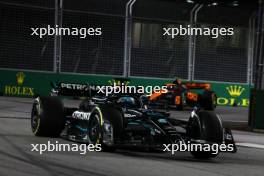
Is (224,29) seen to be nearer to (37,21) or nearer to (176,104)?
(176,104)

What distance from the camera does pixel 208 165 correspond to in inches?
341

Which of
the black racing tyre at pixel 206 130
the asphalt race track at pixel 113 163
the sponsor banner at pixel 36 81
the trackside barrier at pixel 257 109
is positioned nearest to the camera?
the asphalt race track at pixel 113 163

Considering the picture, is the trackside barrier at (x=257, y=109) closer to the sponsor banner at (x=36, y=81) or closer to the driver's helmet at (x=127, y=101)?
the driver's helmet at (x=127, y=101)

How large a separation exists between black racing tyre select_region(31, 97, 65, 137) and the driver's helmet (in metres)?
1.12

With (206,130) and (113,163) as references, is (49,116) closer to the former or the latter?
(113,163)

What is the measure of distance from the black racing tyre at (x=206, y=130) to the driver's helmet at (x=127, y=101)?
1191 mm

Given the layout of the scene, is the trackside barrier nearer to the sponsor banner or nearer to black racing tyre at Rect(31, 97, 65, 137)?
black racing tyre at Rect(31, 97, 65, 137)

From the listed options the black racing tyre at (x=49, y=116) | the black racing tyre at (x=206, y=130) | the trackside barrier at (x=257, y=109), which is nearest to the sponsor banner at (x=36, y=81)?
the trackside barrier at (x=257, y=109)

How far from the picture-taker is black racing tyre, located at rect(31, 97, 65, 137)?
10.8 meters

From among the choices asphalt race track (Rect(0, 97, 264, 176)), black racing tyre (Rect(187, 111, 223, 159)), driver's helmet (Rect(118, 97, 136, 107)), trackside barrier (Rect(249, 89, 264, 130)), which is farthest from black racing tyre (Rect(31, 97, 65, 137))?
trackside barrier (Rect(249, 89, 264, 130))

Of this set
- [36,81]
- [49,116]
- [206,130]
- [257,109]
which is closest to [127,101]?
[49,116]

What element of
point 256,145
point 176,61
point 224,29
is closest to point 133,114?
point 256,145

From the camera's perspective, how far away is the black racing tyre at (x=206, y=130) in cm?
899

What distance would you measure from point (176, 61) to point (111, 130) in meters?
19.5
